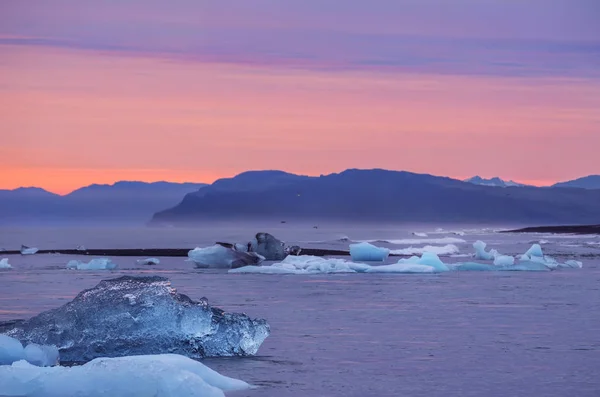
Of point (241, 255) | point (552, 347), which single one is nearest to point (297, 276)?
point (241, 255)

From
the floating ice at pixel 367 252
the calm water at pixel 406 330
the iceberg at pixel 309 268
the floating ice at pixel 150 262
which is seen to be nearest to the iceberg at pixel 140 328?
the calm water at pixel 406 330

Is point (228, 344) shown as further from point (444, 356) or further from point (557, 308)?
point (557, 308)

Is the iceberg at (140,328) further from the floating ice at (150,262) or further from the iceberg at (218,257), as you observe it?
the floating ice at (150,262)

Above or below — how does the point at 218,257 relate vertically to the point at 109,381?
above

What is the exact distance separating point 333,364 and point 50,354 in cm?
329

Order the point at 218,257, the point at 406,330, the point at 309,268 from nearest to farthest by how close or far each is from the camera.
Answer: the point at 406,330 < the point at 309,268 < the point at 218,257

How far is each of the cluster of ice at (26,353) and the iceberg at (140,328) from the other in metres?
0.56

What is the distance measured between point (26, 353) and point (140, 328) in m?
1.56

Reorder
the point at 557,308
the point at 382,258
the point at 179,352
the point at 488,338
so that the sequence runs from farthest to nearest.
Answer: the point at 382,258, the point at 557,308, the point at 488,338, the point at 179,352

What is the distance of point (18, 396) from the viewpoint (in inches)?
376

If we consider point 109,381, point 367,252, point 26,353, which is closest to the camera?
point 109,381

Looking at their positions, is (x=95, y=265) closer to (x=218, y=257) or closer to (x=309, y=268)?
(x=218, y=257)

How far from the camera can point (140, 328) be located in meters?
12.7

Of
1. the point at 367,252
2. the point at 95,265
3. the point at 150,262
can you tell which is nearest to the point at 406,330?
the point at 95,265
